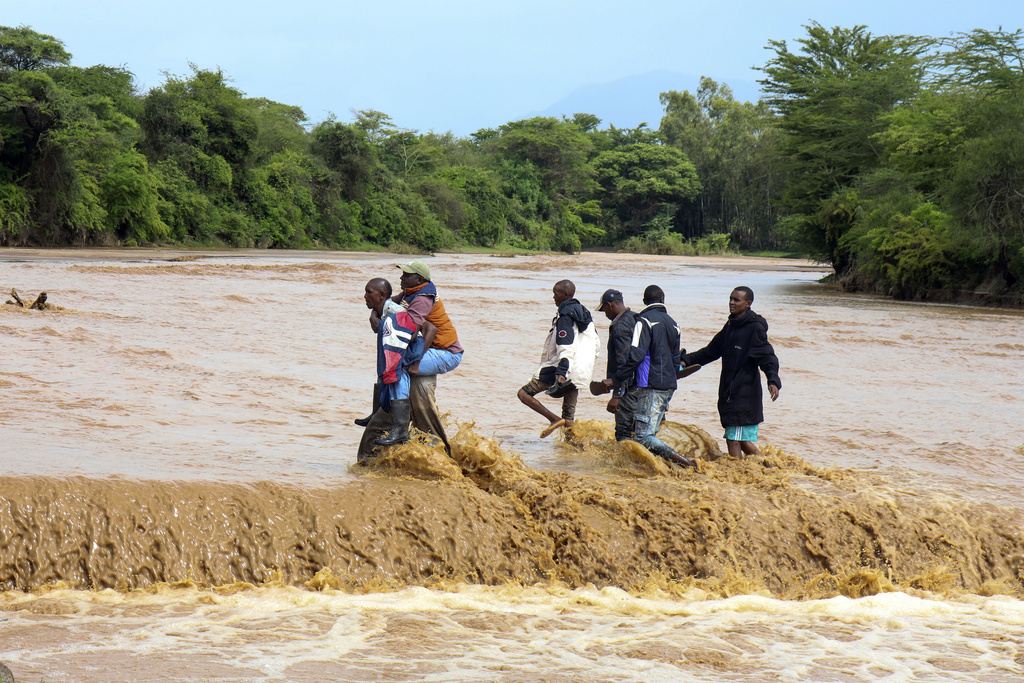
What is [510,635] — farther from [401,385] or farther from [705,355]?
[705,355]

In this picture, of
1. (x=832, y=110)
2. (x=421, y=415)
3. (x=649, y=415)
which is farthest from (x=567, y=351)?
(x=832, y=110)

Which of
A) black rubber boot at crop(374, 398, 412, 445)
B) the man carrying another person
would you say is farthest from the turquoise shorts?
black rubber boot at crop(374, 398, 412, 445)

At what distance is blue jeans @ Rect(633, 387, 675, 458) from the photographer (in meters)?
7.61

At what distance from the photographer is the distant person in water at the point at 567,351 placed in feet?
27.7

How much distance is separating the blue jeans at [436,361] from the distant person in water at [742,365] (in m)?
2.09

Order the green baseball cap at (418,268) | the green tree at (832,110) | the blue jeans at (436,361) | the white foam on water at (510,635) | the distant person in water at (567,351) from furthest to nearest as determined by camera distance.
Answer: the green tree at (832,110) → the distant person in water at (567,351) → the blue jeans at (436,361) → the green baseball cap at (418,268) → the white foam on water at (510,635)

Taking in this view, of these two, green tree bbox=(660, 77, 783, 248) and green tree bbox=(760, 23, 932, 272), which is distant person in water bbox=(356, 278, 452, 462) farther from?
green tree bbox=(660, 77, 783, 248)

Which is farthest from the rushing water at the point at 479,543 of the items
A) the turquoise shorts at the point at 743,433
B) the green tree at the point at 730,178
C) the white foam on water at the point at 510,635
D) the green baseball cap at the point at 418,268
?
the green tree at the point at 730,178

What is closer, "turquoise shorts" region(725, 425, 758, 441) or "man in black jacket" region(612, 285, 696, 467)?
"man in black jacket" region(612, 285, 696, 467)

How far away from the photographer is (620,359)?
7.38m

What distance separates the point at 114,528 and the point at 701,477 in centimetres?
437

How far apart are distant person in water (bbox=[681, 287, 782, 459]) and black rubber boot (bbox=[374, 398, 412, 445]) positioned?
238 cm

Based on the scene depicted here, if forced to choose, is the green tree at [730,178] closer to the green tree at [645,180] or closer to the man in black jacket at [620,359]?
the green tree at [645,180]

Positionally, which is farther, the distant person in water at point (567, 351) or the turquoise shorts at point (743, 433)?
the distant person in water at point (567, 351)
